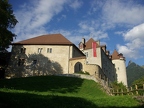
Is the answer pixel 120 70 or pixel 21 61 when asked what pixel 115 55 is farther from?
pixel 21 61

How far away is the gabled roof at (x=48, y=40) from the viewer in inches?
1715

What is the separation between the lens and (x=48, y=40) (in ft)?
148

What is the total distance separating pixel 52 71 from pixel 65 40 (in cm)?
867

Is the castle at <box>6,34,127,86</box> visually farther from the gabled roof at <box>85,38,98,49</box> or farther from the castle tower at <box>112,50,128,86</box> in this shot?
the castle tower at <box>112,50,128,86</box>

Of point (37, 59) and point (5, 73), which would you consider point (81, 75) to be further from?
point (5, 73)

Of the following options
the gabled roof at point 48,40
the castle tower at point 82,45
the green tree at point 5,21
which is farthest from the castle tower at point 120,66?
the green tree at point 5,21

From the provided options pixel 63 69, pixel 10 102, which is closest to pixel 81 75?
pixel 63 69

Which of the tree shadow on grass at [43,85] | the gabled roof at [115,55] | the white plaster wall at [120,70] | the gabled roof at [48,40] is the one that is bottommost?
the tree shadow on grass at [43,85]

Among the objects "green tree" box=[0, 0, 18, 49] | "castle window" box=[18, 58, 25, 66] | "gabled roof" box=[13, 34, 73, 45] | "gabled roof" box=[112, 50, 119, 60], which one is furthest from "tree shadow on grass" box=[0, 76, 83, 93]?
"gabled roof" box=[112, 50, 119, 60]

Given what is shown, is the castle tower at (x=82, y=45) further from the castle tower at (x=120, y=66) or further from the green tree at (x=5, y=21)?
the green tree at (x=5, y=21)

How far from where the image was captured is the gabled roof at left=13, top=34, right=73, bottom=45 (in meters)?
43.6

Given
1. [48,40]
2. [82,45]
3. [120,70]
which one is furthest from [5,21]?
[120,70]

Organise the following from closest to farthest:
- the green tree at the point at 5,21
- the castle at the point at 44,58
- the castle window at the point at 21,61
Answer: the green tree at the point at 5,21 < the castle at the point at 44,58 < the castle window at the point at 21,61

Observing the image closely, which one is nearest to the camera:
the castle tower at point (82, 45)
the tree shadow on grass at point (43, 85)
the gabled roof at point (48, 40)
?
the tree shadow on grass at point (43, 85)
